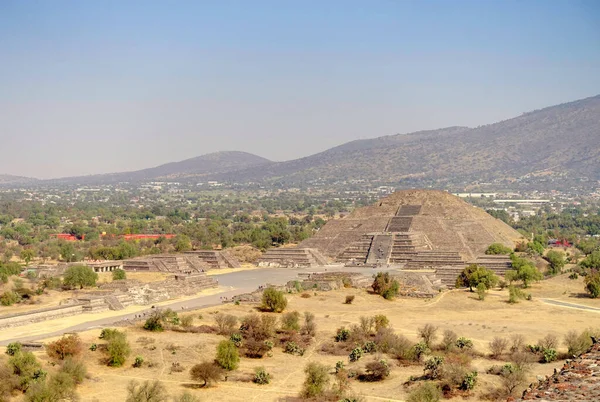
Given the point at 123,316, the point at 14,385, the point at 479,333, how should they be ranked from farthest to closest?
the point at 123,316
the point at 479,333
the point at 14,385

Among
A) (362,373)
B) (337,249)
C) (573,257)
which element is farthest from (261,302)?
(573,257)

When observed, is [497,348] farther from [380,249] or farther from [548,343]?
[380,249]

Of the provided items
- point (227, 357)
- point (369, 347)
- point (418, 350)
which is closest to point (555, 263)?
point (369, 347)

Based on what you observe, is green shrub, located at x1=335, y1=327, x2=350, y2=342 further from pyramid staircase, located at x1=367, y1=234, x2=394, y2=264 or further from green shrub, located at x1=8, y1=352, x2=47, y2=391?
pyramid staircase, located at x1=367, y1=234, x2=394, y2=264

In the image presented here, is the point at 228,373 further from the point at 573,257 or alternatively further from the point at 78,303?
the point at 573,257

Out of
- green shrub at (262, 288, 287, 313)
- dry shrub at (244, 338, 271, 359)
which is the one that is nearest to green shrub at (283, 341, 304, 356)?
dry shrub at (244, 338, 271, 359)

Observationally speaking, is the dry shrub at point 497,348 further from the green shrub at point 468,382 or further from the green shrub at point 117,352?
the green shrub at point 117,352
